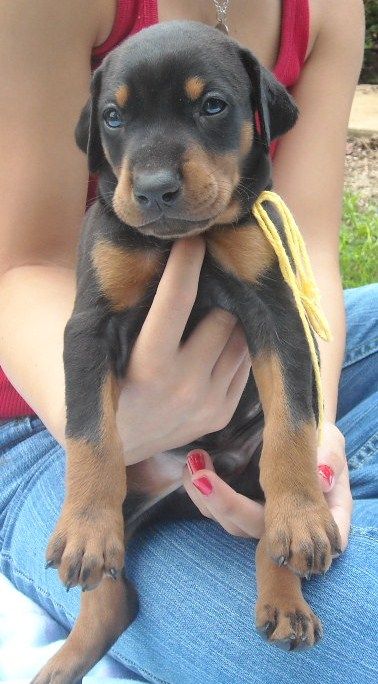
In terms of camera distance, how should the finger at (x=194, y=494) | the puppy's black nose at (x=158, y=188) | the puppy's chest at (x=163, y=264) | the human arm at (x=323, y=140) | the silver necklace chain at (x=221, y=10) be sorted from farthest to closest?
the human arm at (x=323, y=140), the silver necklace chain at (x=221, y=10), the finger at (x=194, y=494), the puppy's chest at (x=163, y=264), the puppy's black nose at (x=158, y=188)

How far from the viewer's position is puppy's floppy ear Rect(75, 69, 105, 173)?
197cm

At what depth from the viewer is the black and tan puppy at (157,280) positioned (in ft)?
5.61

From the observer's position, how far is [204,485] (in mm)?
1945

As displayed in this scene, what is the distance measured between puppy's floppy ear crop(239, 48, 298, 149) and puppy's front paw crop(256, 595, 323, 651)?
1.10 metres

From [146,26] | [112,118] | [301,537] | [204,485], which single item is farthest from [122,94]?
[301,537]

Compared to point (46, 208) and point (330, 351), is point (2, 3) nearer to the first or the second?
point (46, 208)

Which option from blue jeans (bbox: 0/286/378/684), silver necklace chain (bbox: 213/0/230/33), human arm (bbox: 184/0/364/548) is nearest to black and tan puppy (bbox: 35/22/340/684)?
blue jeans (bbox: 0/286/378/684)

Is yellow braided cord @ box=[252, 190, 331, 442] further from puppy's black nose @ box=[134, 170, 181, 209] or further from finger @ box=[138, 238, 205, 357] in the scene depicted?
puppy's black nose @ box=[134, 170, 181, 209]

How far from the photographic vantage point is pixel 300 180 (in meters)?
2.99

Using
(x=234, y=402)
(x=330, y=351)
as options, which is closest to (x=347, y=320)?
(x=330, y=351)

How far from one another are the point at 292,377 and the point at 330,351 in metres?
0.78

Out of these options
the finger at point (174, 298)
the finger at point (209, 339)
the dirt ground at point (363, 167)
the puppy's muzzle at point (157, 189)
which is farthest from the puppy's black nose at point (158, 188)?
the dirt ground at point (363, 167)

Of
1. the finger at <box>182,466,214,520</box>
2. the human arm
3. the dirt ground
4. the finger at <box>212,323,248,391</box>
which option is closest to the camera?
the finger at <box>182,466,214,520</box>

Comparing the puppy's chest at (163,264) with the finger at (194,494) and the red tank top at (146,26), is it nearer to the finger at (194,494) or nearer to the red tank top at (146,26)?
the finger at (194,494)
